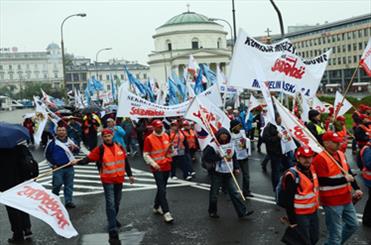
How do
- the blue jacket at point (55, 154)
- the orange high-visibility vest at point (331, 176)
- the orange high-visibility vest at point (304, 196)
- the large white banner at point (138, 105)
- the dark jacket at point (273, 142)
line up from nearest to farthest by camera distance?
the orange high-visibility vest at point (304, 196) < the orange high-visibility vest at point (331, 176) < the blue jacket at point (55, 154) < the dark jacket at point (273, 142) < the large white banner at point (138, 105)

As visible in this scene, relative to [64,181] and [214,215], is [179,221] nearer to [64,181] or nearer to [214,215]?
[214,215]

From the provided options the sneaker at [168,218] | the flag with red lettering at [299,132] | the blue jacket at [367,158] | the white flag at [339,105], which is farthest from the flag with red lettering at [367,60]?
the sneaker at [168,218]

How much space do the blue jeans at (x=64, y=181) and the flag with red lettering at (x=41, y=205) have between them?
9.94 feet

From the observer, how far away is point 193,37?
9925 cm

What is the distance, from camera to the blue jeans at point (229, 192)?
742 centimetres

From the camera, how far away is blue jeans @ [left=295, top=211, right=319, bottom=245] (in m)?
4.98

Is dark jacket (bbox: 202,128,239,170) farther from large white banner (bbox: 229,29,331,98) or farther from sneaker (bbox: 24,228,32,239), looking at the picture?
sneaker (bbox: 24,228,32,239)

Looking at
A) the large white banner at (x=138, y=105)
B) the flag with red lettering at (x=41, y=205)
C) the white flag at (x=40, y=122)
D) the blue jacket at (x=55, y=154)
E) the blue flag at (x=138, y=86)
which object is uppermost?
the blue flag at (x=138, y=86)

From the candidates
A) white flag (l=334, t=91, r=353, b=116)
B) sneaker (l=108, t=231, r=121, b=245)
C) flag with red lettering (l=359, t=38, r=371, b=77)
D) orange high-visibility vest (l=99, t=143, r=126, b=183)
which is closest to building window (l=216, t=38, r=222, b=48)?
white flag (l=334, t=91, r=353, b=116)

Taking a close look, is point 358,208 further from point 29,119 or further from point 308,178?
point 29,119

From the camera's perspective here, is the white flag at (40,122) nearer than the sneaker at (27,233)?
No

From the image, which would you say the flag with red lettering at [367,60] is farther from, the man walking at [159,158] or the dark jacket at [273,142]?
the man walking at [159,158]

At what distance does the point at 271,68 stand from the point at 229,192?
7.70ft

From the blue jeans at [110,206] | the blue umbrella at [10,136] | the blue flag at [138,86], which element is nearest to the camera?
the blue umbrella at [10,136]
